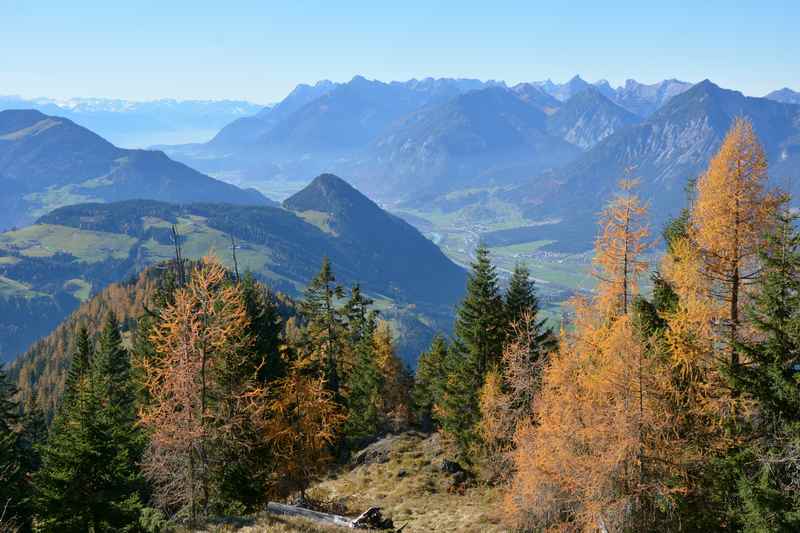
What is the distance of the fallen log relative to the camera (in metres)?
27.7

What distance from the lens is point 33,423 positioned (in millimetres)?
69938

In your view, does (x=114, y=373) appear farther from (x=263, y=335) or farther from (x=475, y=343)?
(x=475, y=343)

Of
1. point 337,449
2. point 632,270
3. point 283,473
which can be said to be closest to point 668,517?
point 632,270

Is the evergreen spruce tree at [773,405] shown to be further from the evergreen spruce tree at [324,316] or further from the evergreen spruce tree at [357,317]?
the evergreen spruce tree at [357,317]

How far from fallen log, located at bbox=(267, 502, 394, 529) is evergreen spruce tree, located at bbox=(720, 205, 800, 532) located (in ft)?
54.3

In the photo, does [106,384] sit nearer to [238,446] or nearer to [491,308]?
[238,446]

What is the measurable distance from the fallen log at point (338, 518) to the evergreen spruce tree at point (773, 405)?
1654 cm

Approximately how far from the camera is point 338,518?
92.7ft

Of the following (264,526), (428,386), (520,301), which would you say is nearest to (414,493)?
(520,301)

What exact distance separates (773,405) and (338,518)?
778 inches

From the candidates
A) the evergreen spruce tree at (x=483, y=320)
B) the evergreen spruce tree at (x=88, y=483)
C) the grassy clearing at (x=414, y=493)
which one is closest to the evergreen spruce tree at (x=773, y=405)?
the grassy clearing at (x=414, y=493)

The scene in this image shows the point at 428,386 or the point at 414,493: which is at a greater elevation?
the point at 428,386

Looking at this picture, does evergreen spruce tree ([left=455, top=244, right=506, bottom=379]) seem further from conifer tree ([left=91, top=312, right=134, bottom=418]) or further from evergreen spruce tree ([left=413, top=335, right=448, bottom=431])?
conifer tree ([left=91, top=312, right=134, bottom=418])

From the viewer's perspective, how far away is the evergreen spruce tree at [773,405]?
18438 mm
